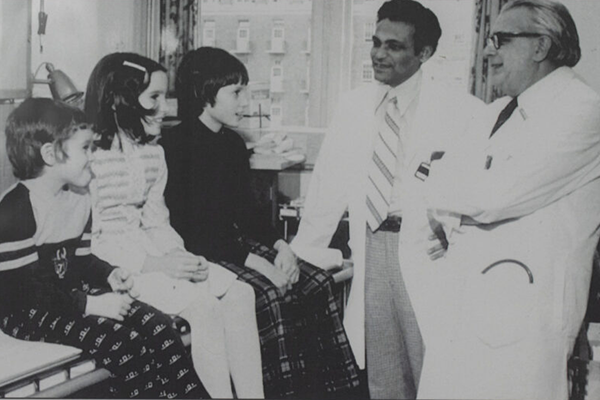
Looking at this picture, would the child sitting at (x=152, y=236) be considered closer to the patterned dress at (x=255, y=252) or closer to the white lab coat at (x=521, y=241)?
the patterned dress at (x=255, y=252)

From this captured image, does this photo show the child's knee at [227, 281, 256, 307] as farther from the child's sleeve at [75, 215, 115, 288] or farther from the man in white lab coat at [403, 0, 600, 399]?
the man in white lab coat at [403, 0, 600, 399]

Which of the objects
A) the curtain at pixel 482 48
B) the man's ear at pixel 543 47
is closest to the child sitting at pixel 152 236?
the curtain at pixel 482 48

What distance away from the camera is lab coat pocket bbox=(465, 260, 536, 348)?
4.37 feet

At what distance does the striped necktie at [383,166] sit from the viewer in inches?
56.5

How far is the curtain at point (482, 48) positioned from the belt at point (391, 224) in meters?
0.32

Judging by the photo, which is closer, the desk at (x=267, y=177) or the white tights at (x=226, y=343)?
the white tights at (x=226, y=343)

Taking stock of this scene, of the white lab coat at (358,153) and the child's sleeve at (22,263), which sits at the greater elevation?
the white lab coat at (358,153)

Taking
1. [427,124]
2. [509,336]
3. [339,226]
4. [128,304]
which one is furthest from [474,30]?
[128,304]

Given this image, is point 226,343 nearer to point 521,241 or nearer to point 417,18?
point 521,241

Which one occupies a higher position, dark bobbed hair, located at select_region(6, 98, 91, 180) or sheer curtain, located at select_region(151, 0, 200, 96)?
sheer curtain, located at select_region(151, 0, 200, 96)

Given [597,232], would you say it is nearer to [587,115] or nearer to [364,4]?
[587,115]

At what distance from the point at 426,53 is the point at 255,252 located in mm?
577

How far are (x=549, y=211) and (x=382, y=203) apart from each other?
13.6 inches

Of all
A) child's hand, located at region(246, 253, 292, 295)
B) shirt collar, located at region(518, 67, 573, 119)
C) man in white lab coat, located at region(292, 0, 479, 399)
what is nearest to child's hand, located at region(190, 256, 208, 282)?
child's hand, located at region(246, 253, 292, 295)
